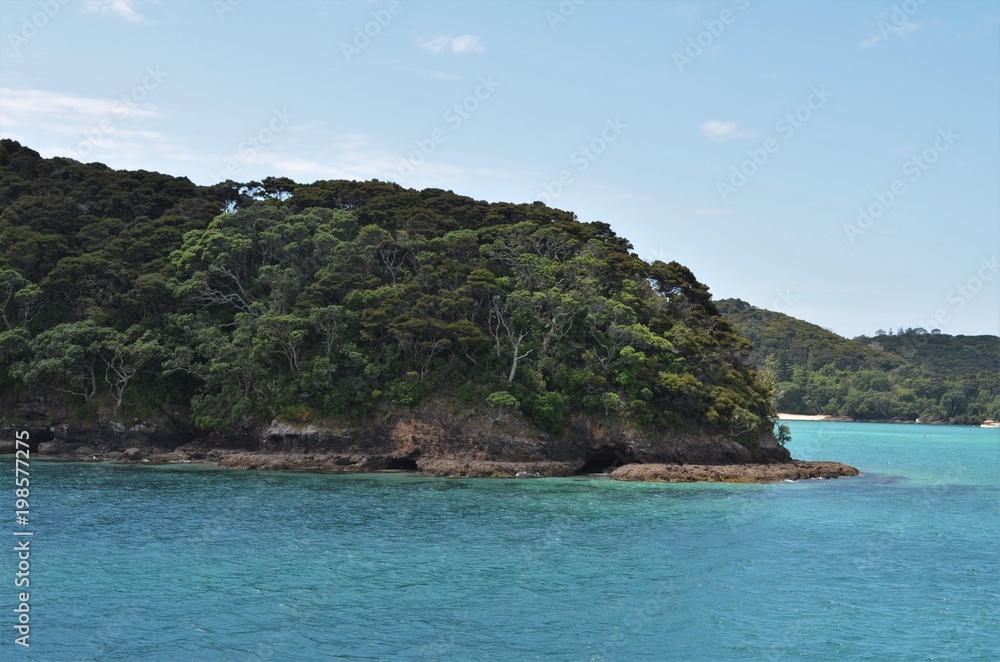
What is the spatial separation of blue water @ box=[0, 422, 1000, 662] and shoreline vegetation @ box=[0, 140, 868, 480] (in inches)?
340

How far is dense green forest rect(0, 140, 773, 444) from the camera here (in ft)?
195

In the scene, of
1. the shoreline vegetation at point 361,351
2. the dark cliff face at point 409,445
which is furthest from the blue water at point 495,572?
the shoreline vegetation at point 361,351

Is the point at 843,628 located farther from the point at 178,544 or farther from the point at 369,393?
the point at 369,393

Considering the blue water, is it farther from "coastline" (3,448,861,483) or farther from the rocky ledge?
"coastline" (3,448,861,483)

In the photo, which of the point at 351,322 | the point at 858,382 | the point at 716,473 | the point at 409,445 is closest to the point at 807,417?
the point at 858,382

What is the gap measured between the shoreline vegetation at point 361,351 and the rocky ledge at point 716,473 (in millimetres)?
353

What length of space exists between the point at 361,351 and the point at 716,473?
2617cm

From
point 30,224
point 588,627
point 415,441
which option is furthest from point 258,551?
point 30,224

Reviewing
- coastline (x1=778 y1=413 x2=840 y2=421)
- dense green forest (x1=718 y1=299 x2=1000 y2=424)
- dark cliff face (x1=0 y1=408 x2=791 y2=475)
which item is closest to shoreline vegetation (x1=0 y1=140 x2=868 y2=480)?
dark cliff face (x1=0 y1=408 x2=791 y2=475)

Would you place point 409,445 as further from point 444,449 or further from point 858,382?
point 858,382

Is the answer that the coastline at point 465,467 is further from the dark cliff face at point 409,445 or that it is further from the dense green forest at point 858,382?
the dense green forest at point 858,382

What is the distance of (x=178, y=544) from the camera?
32.3 meters

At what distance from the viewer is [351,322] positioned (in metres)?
62.1

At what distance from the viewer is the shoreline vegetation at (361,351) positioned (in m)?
58.4
